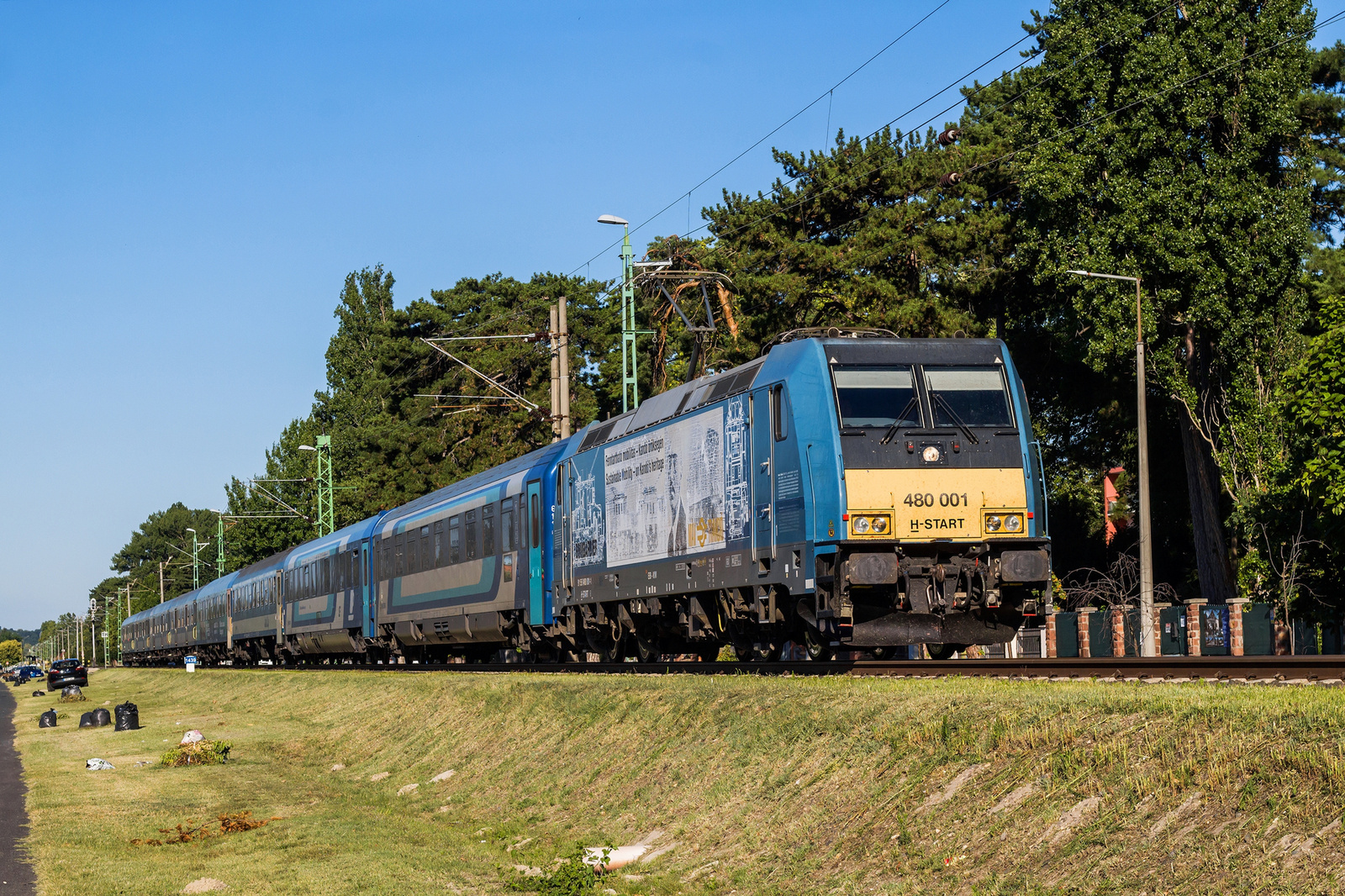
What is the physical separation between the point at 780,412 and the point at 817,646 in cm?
320

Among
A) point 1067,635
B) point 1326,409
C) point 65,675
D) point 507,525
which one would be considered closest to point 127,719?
point 507,525

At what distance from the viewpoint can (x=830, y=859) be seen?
10.8 m

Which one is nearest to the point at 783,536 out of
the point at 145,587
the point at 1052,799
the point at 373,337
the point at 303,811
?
the point at 303,811

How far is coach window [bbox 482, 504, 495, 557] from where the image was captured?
101 feet

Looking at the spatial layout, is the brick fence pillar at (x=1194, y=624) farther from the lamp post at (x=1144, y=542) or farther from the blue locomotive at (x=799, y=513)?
the blue locomotive at (x=799, y=513)

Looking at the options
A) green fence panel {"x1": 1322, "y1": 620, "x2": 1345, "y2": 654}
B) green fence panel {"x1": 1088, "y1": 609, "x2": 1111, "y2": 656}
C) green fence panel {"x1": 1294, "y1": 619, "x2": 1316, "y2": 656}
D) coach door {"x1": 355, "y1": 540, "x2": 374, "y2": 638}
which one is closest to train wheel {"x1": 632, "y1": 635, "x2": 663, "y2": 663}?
coach door {"x1": 355, "y1": 540, "x2": 374, "y2": 638}

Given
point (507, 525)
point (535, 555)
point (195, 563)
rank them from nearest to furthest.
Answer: point (535, 555)
point (507, 525)
point (195, 563)

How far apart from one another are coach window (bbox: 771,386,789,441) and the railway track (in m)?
2.95

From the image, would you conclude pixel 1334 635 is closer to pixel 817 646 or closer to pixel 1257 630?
pixel 1257 630

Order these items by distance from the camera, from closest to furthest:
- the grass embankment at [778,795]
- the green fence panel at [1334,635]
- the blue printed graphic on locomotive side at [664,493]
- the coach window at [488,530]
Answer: the grass embankment at [778,795] → the blue printed graphic on locomotive side at [664,493] → the coach window at [488,530] → the green fence panel at [1334,635]

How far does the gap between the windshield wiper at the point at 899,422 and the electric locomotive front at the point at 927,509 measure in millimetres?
20

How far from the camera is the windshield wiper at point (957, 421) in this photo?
1795cm

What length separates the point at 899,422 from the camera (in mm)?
17891

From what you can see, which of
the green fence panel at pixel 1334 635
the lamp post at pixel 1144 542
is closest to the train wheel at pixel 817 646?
the lamp post at pixel 1144 542
